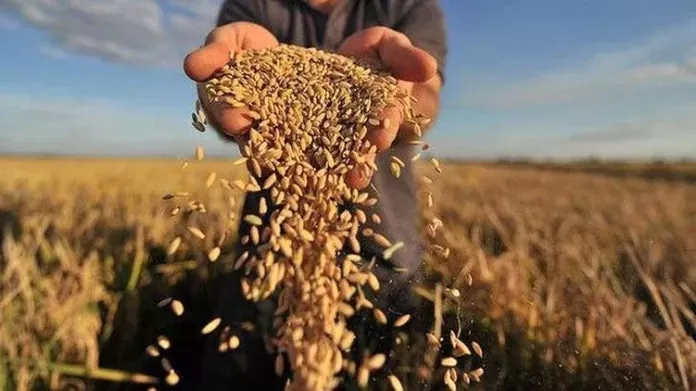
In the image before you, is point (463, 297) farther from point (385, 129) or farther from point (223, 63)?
point (223, 63)

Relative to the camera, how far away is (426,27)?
208 cm

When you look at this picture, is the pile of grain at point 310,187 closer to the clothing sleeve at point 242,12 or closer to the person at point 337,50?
the person at point 337,50

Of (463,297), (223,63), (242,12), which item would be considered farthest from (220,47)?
(242,12)

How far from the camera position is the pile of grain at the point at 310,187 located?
1193mm

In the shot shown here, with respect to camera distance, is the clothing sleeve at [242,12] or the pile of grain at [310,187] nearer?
the pile of grain at [310,187]

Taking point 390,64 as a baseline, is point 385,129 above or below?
below

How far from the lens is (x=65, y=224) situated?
296 cm

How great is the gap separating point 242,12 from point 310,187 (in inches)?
38.7

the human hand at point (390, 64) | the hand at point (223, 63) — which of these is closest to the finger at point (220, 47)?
the hand at point (223, 63)

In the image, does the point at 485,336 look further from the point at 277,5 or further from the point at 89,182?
the point at 89,182

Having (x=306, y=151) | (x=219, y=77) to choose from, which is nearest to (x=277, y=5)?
(x=219, y=77)

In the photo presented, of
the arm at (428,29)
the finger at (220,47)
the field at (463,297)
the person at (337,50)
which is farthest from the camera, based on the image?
the arm at (428,29)

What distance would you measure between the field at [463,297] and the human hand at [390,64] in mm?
230

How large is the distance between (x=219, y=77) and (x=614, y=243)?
2288 millimetres
